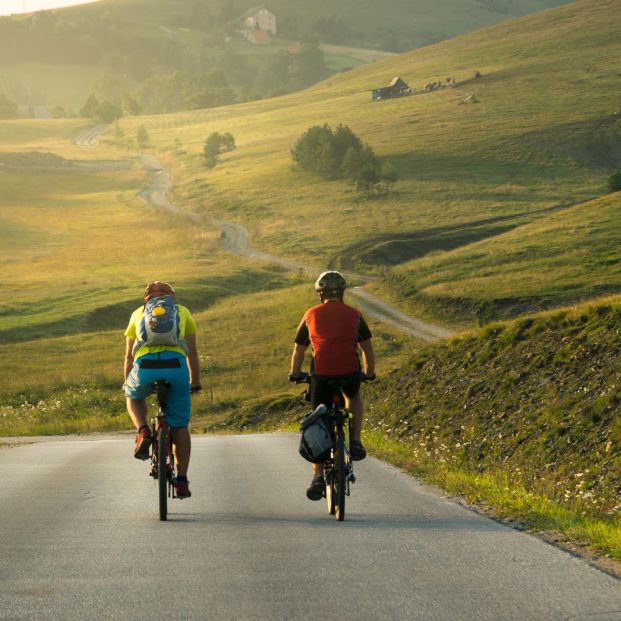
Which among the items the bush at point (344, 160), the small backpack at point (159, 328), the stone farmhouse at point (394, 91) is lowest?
the small backpack at point (159, 328)

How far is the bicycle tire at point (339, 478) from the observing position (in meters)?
10.9

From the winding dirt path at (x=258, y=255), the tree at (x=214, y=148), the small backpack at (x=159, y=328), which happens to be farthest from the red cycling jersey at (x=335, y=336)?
the tree at (x=214, y=148)

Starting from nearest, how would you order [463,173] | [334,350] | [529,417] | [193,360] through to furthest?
1. [334,350]
2. [193,360]
3. [529,417]
4. [463,173]

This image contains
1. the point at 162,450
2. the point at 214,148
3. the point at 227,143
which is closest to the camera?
the point at 162,450

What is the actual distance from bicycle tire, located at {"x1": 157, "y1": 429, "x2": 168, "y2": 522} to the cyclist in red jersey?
151 cm

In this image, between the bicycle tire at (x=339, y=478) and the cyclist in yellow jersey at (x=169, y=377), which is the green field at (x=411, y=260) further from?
the cyclist in yellow jersey at (x=169, y=377)

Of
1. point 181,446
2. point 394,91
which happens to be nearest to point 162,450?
point 181,446

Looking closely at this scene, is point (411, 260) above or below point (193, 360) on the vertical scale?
below

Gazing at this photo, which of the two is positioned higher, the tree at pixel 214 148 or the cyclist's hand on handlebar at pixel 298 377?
the tree at pixel 214 148

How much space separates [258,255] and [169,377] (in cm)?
8023

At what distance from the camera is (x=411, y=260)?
81.7 m

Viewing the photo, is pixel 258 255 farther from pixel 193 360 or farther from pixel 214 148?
pixel 193 360

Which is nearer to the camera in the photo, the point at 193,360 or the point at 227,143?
the point at 193,360

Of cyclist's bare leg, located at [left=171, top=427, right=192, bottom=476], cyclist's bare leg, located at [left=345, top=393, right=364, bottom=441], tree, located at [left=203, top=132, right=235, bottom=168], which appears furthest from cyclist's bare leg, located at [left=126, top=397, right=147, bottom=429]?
tree, located at [left=203, top=132, right=235, bottom=168]
